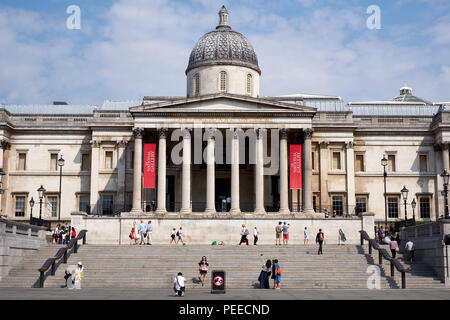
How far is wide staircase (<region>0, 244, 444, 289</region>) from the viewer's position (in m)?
33.2

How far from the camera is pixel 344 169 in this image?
59312mm

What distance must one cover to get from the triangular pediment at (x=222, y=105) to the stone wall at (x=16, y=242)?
50.0 feet

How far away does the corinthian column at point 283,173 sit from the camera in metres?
51.5

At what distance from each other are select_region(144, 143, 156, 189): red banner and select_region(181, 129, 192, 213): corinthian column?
250cm

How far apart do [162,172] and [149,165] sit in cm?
120

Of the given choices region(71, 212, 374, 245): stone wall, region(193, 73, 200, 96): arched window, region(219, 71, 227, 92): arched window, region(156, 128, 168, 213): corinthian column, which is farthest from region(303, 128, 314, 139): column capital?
region(193, 73, 200, 96): arched window

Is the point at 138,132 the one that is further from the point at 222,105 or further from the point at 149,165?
the point at 222,105

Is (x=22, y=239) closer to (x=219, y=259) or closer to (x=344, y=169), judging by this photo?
(x=219, y=259)

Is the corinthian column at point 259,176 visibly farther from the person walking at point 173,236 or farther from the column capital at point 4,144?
the column capital at point 4,144

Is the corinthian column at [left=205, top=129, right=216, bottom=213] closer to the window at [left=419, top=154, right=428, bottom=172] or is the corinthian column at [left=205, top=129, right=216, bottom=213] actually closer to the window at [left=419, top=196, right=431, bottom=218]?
the window at [left=419, top=196, right=431, bottom=218]

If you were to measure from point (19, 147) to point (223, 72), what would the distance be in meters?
21.1

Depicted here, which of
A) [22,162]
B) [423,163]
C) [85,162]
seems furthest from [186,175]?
[423,163]

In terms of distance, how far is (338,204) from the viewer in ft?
194
